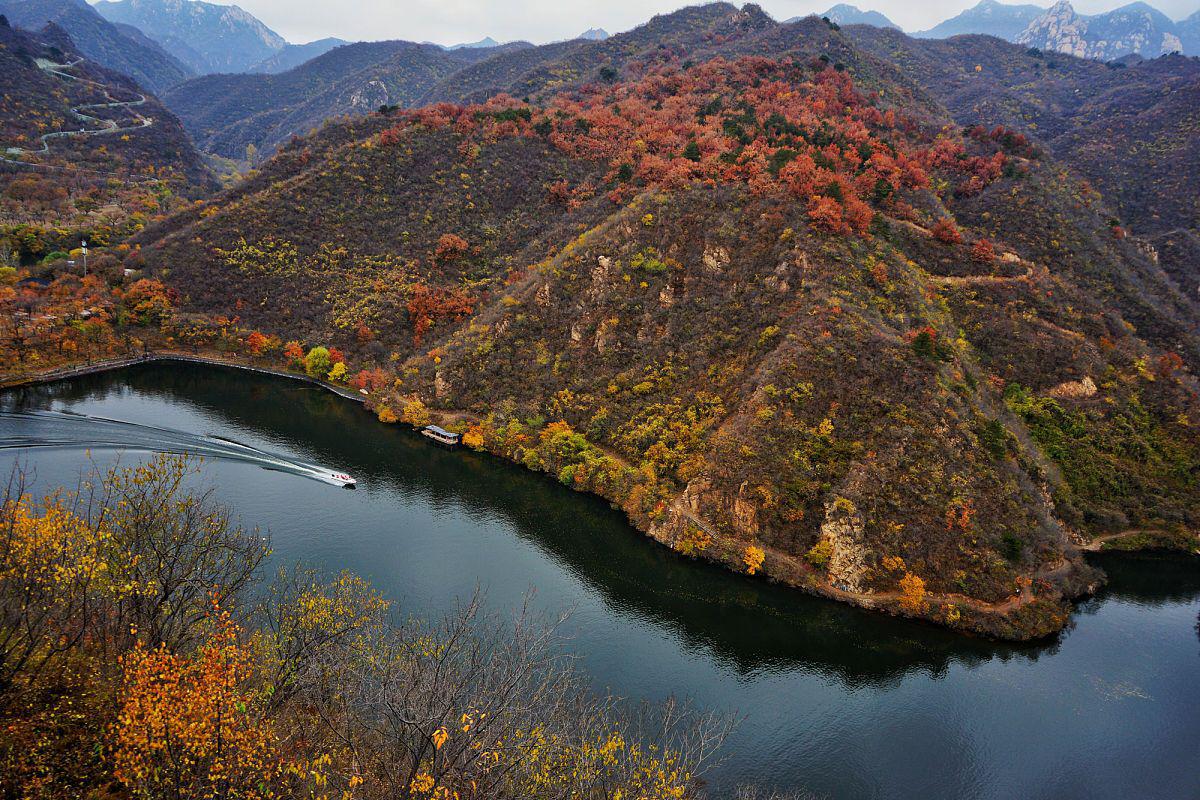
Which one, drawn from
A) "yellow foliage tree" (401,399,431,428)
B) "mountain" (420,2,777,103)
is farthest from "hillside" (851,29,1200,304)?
"yellow foliage tree" (401,399,431,428)

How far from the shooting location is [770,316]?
66.7 m

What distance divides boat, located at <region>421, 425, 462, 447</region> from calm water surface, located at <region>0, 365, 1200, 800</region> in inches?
114

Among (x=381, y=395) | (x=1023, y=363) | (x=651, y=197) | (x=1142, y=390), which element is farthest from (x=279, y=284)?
(x=1142, y=390)

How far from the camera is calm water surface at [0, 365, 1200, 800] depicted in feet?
117

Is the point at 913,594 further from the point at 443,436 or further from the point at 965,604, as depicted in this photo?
the point at 443,436

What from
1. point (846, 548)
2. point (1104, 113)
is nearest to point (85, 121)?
point (846, 548)

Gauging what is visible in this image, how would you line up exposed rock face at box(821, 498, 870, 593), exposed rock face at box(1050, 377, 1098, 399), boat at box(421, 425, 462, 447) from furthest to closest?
1. boat at box(421, 425, 462, 447)
2. exposed rock face at box(1050, 377, 1098, 399)
3. exposed rock face at box(821, 498, 870, 593)

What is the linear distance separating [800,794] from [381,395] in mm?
68203

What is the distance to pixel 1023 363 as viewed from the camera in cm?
6762

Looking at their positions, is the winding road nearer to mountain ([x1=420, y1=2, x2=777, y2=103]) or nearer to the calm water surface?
mountain ([x1=420, y1=2, x2=777, y2=103])

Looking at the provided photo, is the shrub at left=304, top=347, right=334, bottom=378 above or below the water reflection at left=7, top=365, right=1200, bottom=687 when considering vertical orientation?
above

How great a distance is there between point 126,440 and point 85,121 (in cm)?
15522

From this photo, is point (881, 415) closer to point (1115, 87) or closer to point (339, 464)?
point (339, 464)

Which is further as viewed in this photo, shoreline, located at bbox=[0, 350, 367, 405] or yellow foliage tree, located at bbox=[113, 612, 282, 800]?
shoreline, located at bbox=[0, 350, 367, 405]
